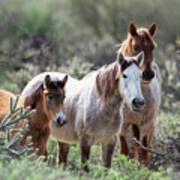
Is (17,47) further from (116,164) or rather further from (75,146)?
(116,164)

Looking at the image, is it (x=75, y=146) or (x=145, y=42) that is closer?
(x=145, y=42)

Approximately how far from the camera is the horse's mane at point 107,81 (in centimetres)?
612

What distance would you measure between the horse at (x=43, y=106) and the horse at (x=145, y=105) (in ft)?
4.36

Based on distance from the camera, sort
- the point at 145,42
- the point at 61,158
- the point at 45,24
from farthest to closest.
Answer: the point at 45,24
the point at 61,158
the point at 145,42

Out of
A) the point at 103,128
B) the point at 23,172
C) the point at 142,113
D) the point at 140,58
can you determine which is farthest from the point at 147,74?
the point at 23,172

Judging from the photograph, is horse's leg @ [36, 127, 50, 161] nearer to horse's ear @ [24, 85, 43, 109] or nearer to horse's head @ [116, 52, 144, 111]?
horse's ear @ [24, 85, 43, 109]

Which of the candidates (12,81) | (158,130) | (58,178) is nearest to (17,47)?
(12,81)

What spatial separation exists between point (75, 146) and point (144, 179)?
3.36 metres

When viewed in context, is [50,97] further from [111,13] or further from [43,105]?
[111,13]

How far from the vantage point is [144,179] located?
5719mm

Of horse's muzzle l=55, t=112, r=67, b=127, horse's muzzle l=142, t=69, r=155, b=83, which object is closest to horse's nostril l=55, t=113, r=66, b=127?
horse's muzzle l=55, t=112, r=67, b=127

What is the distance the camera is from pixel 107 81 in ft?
A: 20.4

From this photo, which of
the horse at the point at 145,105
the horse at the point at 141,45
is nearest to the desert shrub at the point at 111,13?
the horse at the point at 145,105

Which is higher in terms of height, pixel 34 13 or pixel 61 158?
pixel 34 13
